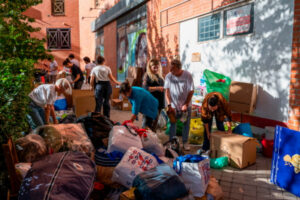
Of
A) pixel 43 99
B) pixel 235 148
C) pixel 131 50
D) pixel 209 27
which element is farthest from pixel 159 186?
pixel 131 50

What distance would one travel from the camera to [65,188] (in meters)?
2.46

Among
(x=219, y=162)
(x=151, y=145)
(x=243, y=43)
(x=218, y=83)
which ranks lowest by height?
(x=219, y=162)

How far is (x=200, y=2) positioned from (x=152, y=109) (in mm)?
4007

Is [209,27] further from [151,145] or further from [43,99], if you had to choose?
[43,99]

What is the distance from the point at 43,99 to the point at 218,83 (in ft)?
12.0

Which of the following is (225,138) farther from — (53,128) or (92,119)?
(53,128)

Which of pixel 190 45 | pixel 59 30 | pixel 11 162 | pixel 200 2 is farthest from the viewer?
pixel 59 30

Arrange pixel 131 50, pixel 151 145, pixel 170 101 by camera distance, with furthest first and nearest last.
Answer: pixel 131 50 < pixel 170 101 < pixel 151 145

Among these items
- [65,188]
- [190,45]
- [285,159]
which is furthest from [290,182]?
[190,45]

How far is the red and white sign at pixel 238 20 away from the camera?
5.82m

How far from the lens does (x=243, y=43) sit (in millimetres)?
A: 5953

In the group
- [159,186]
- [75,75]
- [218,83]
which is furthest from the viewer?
[75,75]

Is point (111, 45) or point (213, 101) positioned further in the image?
point (111, 45)

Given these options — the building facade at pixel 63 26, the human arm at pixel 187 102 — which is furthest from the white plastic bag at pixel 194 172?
the building facade at pixel 63 26
